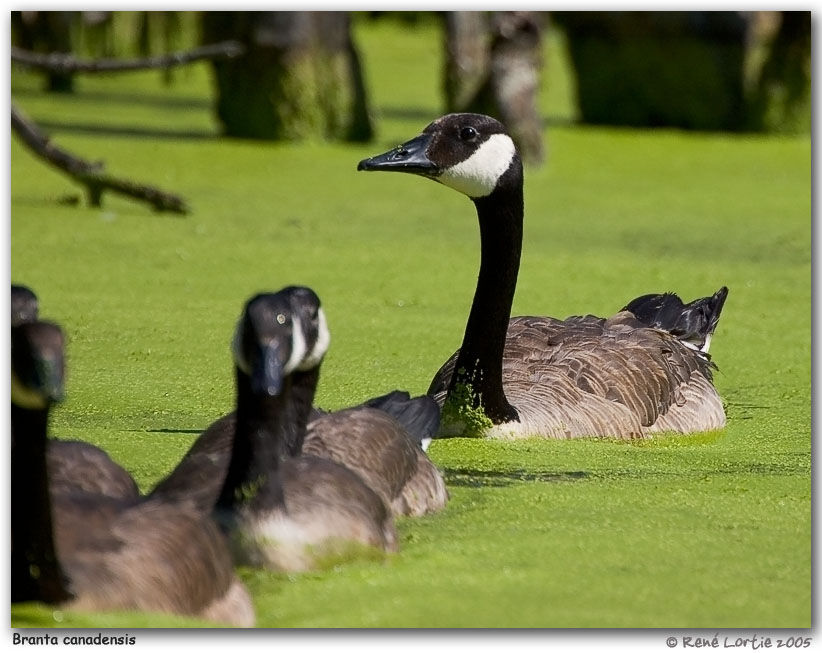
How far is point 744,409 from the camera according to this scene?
23.0 ft

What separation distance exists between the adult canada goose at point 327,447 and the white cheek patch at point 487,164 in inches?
43.6

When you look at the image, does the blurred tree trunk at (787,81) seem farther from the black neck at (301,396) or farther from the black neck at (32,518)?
the black neck at (32,518)

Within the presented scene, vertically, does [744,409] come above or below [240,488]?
→ below

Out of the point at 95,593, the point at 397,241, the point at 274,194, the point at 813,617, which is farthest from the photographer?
the point at 274,194

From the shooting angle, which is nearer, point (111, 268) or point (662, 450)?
point (662, 450)

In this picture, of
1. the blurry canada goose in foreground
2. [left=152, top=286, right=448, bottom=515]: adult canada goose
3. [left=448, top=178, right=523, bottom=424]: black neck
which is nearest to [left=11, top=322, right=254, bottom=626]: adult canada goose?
[left=152, top=286, right=448, bottom=515]: adult canada goose

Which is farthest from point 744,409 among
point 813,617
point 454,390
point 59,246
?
point 59,246

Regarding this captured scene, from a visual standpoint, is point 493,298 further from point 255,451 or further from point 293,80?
point 293,80

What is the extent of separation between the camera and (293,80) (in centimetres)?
1347

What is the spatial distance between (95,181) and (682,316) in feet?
15.4

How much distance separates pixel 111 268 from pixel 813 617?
568 cm

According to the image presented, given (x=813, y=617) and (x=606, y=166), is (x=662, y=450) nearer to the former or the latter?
(x=813, y=617)

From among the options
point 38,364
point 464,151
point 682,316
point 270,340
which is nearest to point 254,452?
point 270,340

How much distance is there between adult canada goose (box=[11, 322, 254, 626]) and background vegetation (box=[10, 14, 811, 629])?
0.07 m
